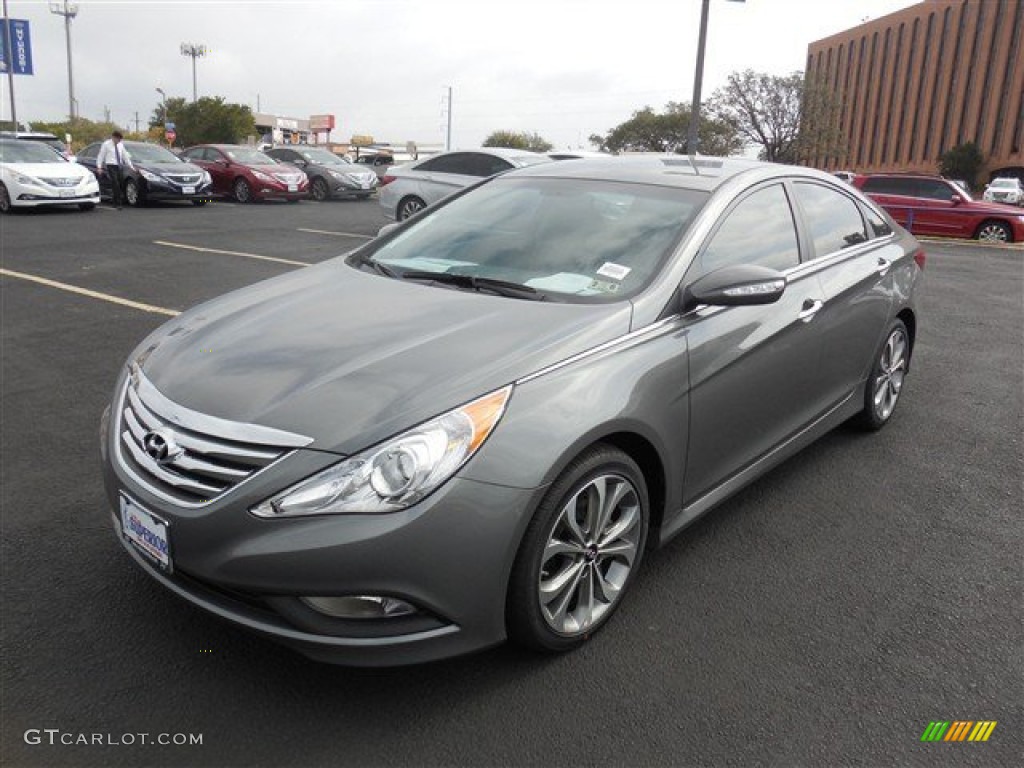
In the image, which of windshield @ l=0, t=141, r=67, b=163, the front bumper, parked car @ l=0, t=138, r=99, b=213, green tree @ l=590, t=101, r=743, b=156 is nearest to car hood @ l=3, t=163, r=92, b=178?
parked car @ l=0, t=138, r=99, b=213

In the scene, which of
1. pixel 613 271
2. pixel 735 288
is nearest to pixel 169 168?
pixel 613 271

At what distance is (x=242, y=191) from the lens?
19.8 metres

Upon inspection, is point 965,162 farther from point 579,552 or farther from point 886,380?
point 579,552

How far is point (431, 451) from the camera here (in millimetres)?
2178

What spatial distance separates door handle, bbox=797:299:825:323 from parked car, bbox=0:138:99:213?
15.7 metres

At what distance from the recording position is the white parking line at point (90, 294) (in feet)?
23.7

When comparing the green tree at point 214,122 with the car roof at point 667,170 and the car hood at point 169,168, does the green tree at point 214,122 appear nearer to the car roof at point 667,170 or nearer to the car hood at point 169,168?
the car hood at point 169,168

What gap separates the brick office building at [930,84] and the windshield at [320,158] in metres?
41.7

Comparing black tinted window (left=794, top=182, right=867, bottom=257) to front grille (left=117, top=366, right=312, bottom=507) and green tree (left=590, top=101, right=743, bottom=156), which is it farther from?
green tree (left=590, top=101, right=743, bottom=156)

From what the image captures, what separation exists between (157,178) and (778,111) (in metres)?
42.5

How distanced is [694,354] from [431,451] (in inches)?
45.3

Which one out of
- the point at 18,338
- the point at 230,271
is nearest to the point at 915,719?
the point at 18,338

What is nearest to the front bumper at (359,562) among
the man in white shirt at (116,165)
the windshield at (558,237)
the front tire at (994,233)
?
the windshield at (558,237)

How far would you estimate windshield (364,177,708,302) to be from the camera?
9.93 ft
